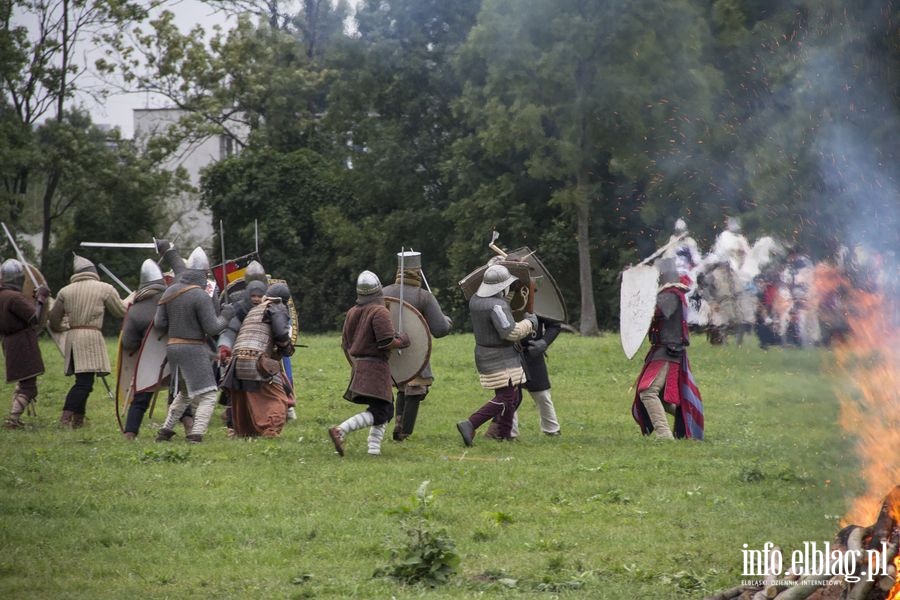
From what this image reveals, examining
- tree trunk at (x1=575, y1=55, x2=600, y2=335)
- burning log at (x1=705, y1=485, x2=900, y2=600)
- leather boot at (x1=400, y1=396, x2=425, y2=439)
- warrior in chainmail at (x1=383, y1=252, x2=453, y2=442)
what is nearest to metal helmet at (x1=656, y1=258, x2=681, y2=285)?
warrior in chainmail at (x1=383, y1=252, x2=453, y2=442)

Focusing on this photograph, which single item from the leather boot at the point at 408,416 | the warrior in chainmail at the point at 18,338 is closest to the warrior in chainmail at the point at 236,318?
the leather boot at the point at 408,416

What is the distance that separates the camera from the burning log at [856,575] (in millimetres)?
6438

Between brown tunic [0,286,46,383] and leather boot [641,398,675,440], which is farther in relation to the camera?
brown tunic [0,286,46,383]

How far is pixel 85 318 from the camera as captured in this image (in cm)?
1489

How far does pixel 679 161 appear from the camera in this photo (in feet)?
76.4

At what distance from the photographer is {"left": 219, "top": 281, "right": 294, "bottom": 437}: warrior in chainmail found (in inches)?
531

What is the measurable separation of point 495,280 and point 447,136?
27487mm

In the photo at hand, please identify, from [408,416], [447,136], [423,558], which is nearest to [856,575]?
[423,558]

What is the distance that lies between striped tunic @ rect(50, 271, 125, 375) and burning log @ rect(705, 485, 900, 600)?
9.27m

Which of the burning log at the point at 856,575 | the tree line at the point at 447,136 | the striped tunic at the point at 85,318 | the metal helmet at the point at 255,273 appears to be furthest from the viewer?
the tree line at the point at 447,136

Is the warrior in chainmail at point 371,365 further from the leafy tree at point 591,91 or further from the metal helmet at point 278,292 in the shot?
the leafy tree at point 591,91

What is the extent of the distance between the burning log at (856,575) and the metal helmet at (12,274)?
10.3m

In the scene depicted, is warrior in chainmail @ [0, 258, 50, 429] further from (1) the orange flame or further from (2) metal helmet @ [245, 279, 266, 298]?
(1) the orange flame

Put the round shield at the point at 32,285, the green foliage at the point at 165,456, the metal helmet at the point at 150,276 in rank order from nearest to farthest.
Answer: the green foliage at the point at 165,456 < the metal helmet at the point at 150,276 < the round shield at the point at 32,285
